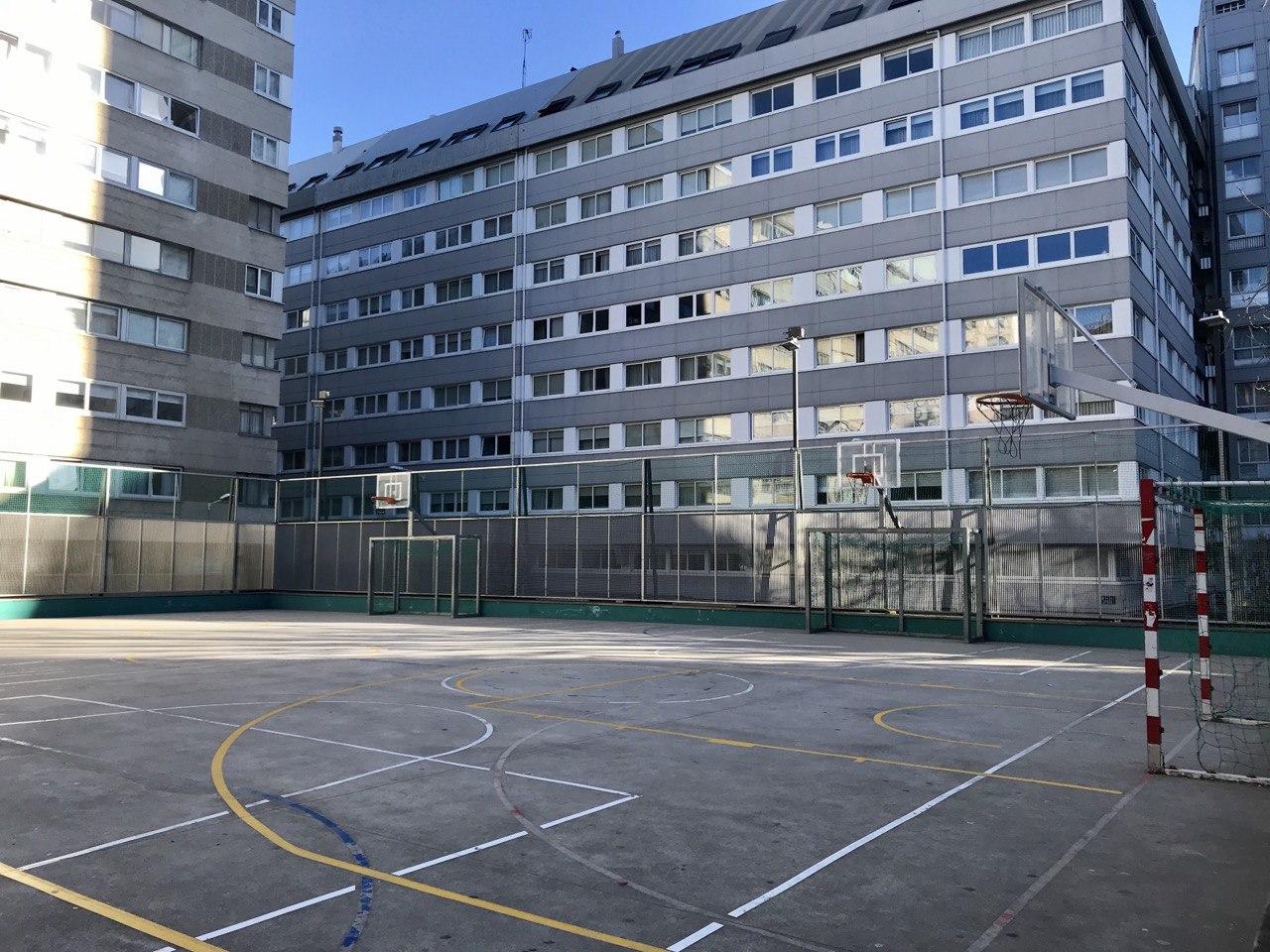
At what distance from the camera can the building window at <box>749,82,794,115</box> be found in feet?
161

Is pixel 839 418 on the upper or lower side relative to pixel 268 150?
lower

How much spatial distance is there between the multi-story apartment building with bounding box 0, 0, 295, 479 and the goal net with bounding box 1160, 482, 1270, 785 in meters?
33.8

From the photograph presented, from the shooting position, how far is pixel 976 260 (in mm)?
Result: 43219

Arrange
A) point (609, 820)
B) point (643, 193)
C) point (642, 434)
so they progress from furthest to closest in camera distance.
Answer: point (643, 193), point (642, 434), point (609, 820)

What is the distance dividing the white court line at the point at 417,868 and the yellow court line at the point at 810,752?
2.82m

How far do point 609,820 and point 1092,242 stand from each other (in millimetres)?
39607

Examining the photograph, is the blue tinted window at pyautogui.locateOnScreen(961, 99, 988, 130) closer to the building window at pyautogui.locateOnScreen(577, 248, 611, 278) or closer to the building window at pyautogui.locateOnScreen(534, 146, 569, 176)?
the building window at pyautogui.locateOnScreen(577, 248, 611, 278)

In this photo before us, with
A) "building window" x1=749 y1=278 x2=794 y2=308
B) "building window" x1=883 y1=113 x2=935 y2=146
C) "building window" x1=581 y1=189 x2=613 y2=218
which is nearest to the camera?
"building window" x1=883 y1=113 x2=935 y2=146

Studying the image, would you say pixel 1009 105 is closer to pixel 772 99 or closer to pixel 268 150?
pixel 772 99

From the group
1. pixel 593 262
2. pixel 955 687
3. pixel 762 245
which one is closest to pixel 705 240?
pixel 762 245

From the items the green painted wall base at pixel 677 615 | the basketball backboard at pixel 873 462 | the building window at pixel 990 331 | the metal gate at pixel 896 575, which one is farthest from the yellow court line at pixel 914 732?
the building window at pixel 990 331

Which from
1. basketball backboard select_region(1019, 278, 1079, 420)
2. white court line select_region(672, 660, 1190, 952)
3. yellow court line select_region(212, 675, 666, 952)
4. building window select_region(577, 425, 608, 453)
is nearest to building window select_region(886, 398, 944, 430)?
building window select_region(577, 425, 608, 453)

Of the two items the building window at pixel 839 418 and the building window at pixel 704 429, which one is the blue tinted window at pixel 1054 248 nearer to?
the building window at pixel 839 418

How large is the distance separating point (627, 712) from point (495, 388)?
154ft
